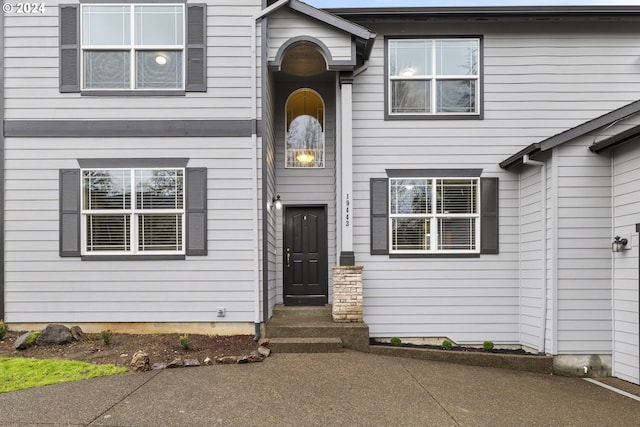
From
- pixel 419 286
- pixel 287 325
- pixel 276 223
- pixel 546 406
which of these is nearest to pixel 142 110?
pixel 276 223

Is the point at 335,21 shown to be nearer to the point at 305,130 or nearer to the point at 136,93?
the point at 305,130

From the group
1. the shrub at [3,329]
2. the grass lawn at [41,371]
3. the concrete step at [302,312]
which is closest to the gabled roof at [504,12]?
the concrete step at [302,312]

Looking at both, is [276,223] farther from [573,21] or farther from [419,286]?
[573,21]

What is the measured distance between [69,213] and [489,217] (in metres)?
7.23

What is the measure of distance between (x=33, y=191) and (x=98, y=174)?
43.5 inches

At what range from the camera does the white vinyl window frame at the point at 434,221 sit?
751 centimetres

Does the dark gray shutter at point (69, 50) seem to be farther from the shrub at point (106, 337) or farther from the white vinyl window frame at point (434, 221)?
the white vinyl window frame at point (434, 221)

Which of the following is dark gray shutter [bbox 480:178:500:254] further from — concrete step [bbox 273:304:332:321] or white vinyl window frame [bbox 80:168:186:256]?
white vinyl window frame [bbox 80:168:186:256]

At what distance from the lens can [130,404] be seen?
169 inches

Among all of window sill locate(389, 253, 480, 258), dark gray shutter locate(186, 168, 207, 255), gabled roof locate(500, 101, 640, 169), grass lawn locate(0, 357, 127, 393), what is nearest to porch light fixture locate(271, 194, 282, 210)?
dark gray shutter locate(186, 168, 207, 255)

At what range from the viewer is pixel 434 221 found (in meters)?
7.55

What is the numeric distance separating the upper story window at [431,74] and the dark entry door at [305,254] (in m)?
2.58

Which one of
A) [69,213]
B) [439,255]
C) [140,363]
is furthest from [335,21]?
[140,363]

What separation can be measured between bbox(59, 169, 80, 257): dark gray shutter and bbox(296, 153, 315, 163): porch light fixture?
3949 millimetres
